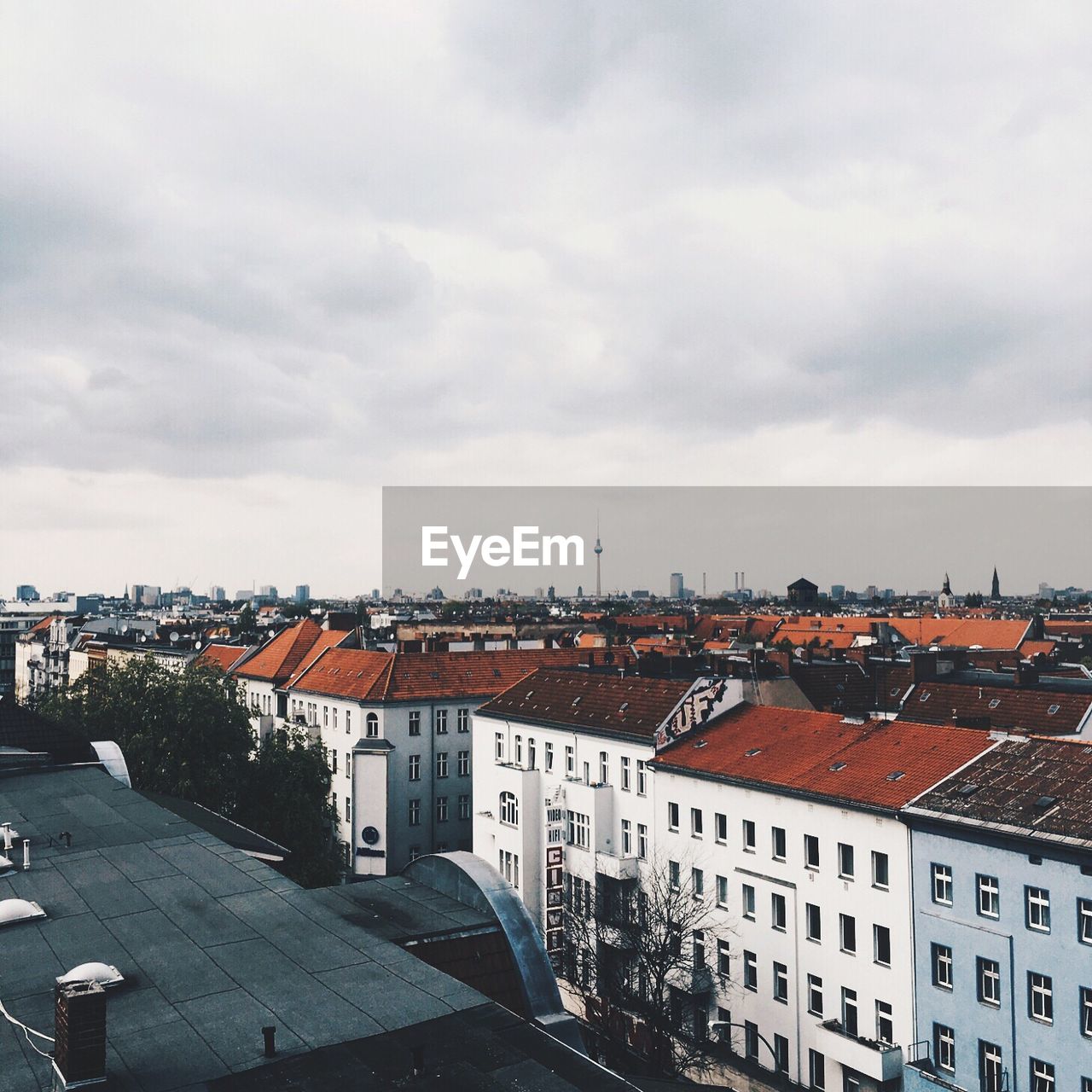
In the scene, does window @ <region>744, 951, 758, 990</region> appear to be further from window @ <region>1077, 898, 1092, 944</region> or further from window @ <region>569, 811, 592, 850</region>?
window @ <region>1077, 898, 1092, 944</region>

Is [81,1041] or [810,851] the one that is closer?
[81,1041]

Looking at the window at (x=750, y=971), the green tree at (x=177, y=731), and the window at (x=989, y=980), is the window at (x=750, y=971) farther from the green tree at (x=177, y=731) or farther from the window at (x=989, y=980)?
the green tree at (x=177, y=731)

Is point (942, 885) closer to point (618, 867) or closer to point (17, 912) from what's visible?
point (618, 867)

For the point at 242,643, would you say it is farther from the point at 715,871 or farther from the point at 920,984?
the point at 920,984

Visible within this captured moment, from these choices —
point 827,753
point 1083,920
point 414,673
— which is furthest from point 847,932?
point 414,673

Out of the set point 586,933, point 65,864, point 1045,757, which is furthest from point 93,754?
point 1045,757

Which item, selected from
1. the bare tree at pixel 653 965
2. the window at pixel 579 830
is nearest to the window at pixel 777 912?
the bare tree at pixel 653 965
